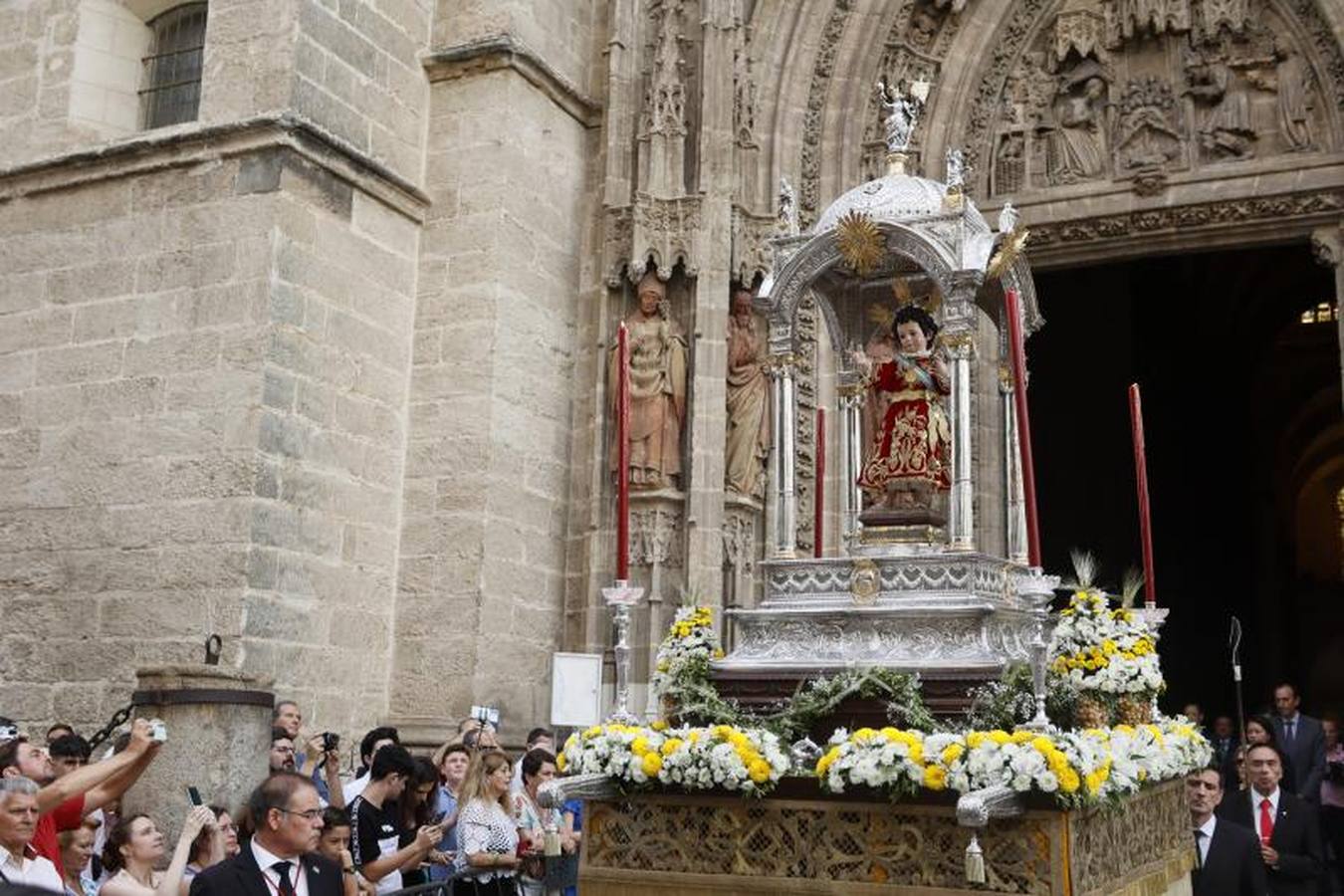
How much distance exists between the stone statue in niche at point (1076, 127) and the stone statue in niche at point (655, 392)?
3.97 meters

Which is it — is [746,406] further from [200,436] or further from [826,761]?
[826,761]

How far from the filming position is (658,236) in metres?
12.8

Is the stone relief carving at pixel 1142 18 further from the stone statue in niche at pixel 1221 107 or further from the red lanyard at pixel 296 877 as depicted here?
the red lanyard at pixel 296 877

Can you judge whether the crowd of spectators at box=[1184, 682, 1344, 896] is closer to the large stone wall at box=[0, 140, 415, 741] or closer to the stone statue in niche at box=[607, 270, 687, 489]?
the stone statue in niche at box=[607, 270, 687, 489]

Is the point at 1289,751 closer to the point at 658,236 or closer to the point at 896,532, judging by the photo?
the point at 896,532

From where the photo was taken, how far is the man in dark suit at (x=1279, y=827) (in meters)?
Result: 7.91

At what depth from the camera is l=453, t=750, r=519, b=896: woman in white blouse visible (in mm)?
7168

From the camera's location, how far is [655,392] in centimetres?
1262

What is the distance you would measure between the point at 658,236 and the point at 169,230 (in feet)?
12.9

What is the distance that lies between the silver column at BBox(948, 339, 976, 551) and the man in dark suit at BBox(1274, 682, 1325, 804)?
4.40 metres

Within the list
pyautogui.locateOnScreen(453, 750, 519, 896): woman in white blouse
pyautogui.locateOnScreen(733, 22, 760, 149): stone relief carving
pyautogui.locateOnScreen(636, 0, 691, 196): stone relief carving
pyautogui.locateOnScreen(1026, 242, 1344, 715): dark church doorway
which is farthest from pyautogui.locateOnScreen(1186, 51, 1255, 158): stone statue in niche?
pyautogui.locateOnScreen(453, 750, 519, 896): woman in white blouse

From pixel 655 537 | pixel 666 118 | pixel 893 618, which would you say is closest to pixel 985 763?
pixel 893 618

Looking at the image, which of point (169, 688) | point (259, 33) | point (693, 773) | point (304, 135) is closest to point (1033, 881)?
point (693, 773)

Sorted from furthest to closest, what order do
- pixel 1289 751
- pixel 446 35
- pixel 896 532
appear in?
1. pixel 446 35
2. pixel 1289 751
3. pixel 896 532
